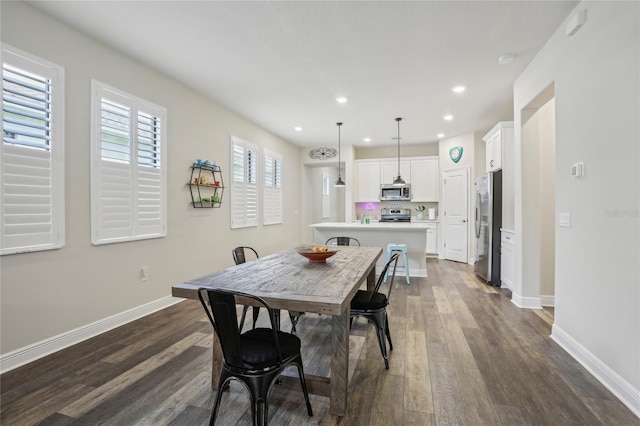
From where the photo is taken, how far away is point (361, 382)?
6.67 feet

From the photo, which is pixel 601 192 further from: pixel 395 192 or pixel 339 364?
pixel 395 192

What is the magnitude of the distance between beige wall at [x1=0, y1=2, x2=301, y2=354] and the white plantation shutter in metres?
4.79

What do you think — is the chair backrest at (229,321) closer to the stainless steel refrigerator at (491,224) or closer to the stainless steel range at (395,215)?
the stainless steel refrigerator at (491,224)

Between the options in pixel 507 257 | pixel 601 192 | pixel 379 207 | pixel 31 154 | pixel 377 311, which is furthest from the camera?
pixel 379 207

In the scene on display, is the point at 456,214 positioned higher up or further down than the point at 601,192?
further down

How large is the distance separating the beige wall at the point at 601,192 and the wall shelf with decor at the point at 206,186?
4.02 m

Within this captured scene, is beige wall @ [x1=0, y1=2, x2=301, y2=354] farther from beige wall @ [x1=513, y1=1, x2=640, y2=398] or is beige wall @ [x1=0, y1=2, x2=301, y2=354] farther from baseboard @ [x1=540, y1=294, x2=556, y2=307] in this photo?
baseboard @ [x1=540, y1=294, x2=556, y2=307]

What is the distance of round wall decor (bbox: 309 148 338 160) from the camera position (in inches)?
300

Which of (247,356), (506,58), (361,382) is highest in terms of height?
(506,58)

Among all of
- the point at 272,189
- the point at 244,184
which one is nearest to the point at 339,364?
the point at 244,184

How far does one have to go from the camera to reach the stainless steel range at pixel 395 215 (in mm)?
7406

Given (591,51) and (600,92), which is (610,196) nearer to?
(600,92)

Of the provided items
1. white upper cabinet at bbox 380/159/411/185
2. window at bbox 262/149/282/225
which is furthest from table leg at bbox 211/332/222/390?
white upper cabinet at bbox 380/159/411/185

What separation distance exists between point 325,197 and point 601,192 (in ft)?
25.0
